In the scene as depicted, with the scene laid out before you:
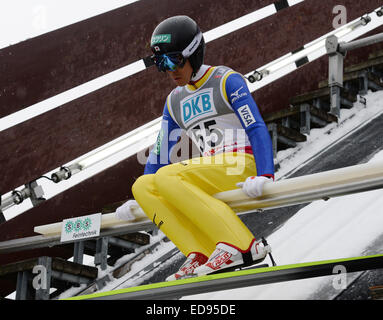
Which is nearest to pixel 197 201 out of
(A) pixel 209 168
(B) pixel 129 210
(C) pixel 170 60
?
(A) pixel 209 168

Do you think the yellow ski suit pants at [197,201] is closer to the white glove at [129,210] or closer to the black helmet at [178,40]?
the white glove at [129,210]

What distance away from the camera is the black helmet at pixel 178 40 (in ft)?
7.90

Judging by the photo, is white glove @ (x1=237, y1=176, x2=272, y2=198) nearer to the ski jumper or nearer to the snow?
the ski jumper

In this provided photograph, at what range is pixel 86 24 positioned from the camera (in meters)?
4.50

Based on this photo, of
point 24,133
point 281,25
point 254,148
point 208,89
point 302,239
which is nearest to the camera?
point 254,148

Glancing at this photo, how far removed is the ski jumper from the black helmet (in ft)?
0.48

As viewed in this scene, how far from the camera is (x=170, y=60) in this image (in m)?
2.42

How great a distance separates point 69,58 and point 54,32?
Result: 208 millimetres

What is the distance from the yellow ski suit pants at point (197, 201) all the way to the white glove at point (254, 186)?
4.1 inches

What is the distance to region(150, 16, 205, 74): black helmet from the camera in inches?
94.8

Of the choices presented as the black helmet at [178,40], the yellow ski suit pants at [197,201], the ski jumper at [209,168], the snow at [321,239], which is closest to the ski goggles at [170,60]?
the black helmet at [178,40]
